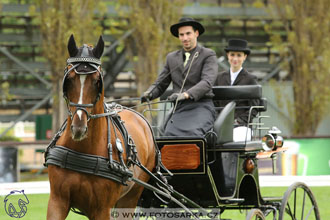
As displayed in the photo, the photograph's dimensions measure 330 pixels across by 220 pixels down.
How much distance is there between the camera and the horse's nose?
4309mm

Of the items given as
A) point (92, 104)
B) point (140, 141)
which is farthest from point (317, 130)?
point (92, 104)

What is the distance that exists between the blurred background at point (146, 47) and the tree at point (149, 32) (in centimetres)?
2

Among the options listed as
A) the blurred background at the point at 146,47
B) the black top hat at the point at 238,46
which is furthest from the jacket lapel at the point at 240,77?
the blurred background at the point at 146,47

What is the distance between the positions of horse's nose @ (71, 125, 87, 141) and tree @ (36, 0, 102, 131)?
1139cm

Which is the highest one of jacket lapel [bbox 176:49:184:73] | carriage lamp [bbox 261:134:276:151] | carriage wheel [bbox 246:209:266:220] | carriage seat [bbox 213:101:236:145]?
jacket lapel [bbox 176:49:184:73]

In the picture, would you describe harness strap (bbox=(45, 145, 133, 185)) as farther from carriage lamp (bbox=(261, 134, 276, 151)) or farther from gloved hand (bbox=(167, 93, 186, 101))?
carriage lamp (bbox=(261, 134, 276, 151))

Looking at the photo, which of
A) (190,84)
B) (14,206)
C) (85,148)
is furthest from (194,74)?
(14,206)

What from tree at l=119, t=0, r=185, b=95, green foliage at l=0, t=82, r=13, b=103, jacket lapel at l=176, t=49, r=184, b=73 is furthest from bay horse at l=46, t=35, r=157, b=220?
tree at l=119, t=0, r=185, b=95

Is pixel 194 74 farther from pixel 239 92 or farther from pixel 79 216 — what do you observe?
pixel 79 216

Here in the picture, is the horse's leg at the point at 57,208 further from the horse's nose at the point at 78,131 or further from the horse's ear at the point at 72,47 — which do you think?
the horse's ear at the point at 72,47

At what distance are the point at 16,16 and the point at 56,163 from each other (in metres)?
13.8

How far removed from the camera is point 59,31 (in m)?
15.8

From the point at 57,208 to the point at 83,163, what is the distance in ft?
1.10

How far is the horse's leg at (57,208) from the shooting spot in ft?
14.8
